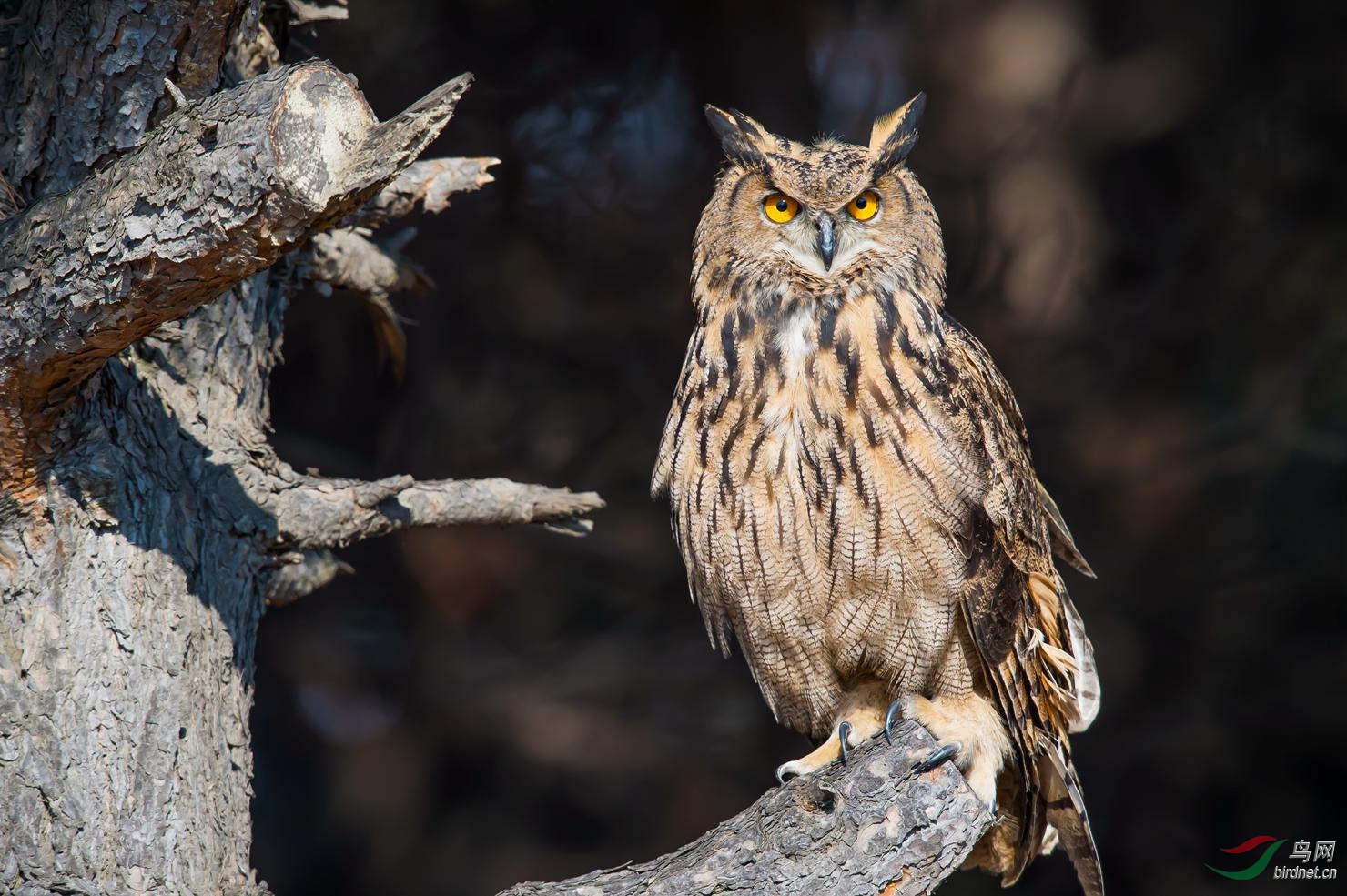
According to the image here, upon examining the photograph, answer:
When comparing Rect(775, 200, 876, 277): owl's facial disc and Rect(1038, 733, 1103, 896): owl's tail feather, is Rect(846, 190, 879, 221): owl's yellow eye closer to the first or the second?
Rect(775, 200, 876, 277): owl's facial disc

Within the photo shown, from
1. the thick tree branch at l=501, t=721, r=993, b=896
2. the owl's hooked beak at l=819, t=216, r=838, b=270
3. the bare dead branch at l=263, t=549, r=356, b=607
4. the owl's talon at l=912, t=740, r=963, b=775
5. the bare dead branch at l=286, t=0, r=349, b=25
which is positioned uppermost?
the bare dead branch at l=286, t=0, r=349, b=25

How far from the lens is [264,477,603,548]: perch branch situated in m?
1.76

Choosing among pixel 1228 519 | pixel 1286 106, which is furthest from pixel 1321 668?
pixel 1286 106

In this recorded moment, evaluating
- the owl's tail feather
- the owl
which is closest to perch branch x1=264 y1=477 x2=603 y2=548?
the owl

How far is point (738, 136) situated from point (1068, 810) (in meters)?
1.21

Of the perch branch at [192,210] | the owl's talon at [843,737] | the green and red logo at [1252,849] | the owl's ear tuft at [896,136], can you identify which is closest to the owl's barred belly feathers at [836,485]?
the owl's talon at [843,737]

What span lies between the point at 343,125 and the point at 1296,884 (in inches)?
130

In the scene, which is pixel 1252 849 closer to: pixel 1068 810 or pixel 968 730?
pixel 1068 810

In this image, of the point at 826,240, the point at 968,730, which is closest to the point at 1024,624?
the point at 968,730

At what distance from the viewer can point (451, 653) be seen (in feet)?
11.2

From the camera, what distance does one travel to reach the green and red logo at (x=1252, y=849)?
3.18 metres

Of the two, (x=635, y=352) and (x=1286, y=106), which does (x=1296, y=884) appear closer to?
(x=1286, y=106)

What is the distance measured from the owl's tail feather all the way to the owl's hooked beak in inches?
32.0

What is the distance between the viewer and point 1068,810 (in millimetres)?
1884
